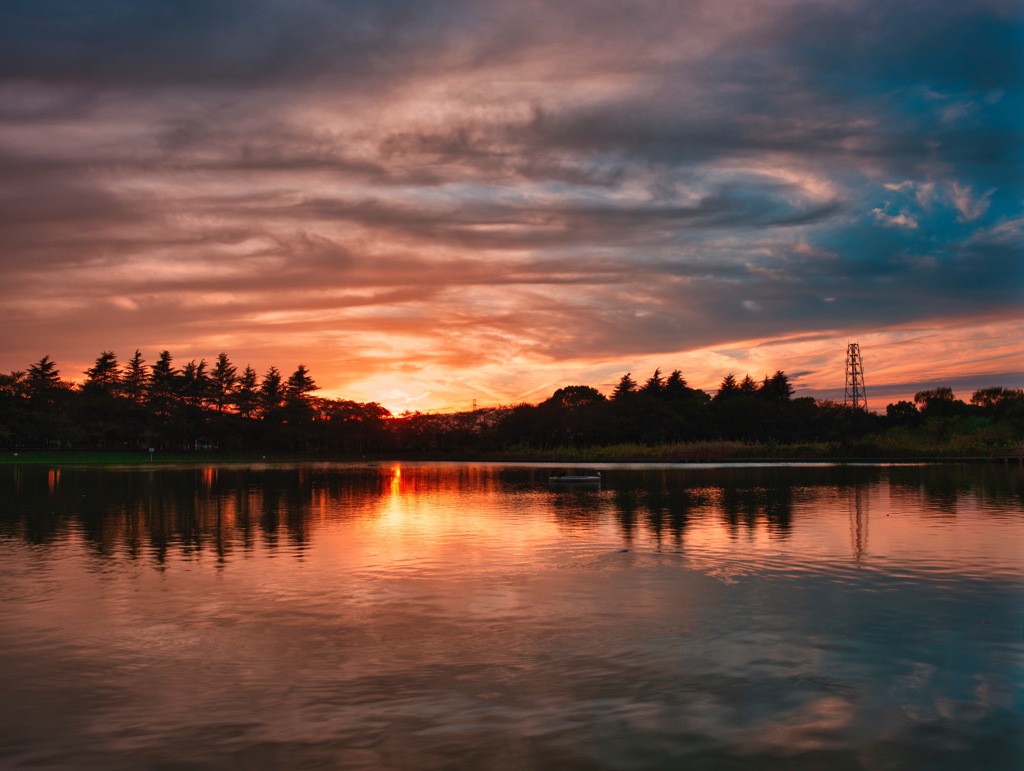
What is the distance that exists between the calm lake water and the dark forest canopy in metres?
96.6

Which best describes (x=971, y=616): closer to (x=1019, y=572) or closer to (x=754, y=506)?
(x=1019, y=572)

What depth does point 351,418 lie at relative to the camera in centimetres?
14638

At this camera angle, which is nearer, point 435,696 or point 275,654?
point 435,696

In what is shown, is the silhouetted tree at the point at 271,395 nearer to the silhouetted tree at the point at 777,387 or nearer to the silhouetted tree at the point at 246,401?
the silhouetted tree at the point at 246,401

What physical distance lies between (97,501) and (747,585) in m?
31.9

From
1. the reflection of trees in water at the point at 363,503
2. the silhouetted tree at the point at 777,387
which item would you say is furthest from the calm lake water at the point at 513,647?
the silhouetted tree at the point at 777,387

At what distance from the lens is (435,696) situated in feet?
34.7

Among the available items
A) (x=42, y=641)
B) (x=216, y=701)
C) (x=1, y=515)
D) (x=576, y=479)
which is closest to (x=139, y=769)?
(x=216, y=701)

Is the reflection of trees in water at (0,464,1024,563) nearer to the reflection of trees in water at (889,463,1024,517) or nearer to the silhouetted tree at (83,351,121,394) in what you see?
the reflection of trees in water at (889,463,1024,517)

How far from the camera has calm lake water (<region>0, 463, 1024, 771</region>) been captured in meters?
9.07

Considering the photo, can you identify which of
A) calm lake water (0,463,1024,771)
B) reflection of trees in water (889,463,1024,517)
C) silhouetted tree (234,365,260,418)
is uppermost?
silhouetted tree (234,365,260,418)

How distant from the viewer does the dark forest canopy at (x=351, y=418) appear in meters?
119


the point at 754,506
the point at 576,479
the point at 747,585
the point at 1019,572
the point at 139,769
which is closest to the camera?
the point at 139,769

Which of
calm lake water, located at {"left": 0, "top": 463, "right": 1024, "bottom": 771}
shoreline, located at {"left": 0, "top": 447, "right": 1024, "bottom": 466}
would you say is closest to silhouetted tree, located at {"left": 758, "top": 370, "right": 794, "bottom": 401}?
shoreline, located at {"left": 0, "top": 447, "right": 1024, "bottom": 466}
